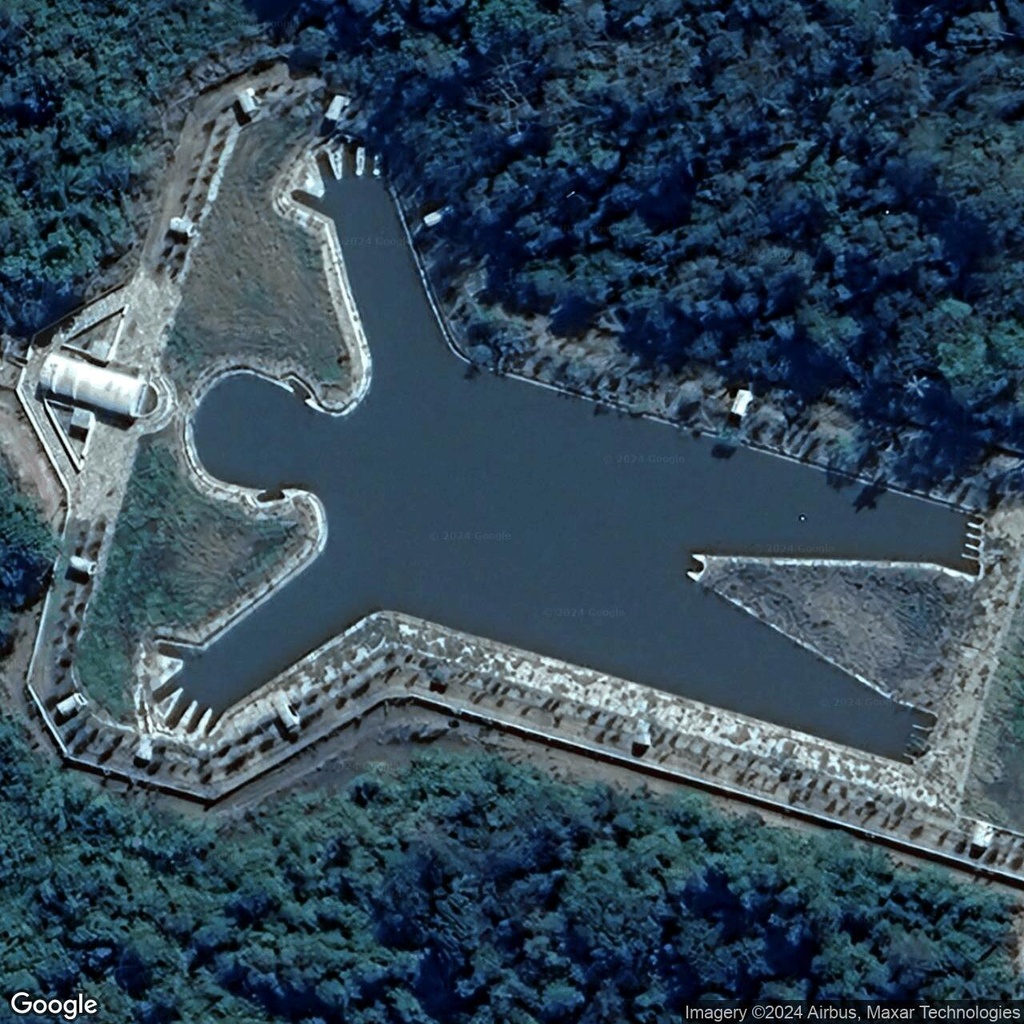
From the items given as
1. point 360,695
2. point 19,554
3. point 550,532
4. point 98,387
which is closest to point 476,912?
point 360,695

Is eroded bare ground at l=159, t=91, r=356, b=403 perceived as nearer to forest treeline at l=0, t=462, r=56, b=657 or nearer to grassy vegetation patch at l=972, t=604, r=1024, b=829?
forest treeline at l=0, t=462, r=56, b=657

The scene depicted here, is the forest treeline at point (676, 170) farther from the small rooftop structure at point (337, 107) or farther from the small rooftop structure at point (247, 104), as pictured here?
the small rooftop structure at point (247, 104)

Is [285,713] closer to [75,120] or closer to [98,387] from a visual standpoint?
[98,387]

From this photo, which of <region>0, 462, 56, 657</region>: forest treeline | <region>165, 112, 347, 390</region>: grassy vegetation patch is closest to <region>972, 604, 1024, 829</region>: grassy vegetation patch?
<region>165, 112, 347, 390</region>: grassy vegetation patch

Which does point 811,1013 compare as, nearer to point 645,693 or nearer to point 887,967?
point 887,967

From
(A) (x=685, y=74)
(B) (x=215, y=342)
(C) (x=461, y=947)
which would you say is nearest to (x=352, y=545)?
(B) (x=215, y=342)

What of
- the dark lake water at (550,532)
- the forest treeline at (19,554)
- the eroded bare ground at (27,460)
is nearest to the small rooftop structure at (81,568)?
the forest treeline at (19,554)
